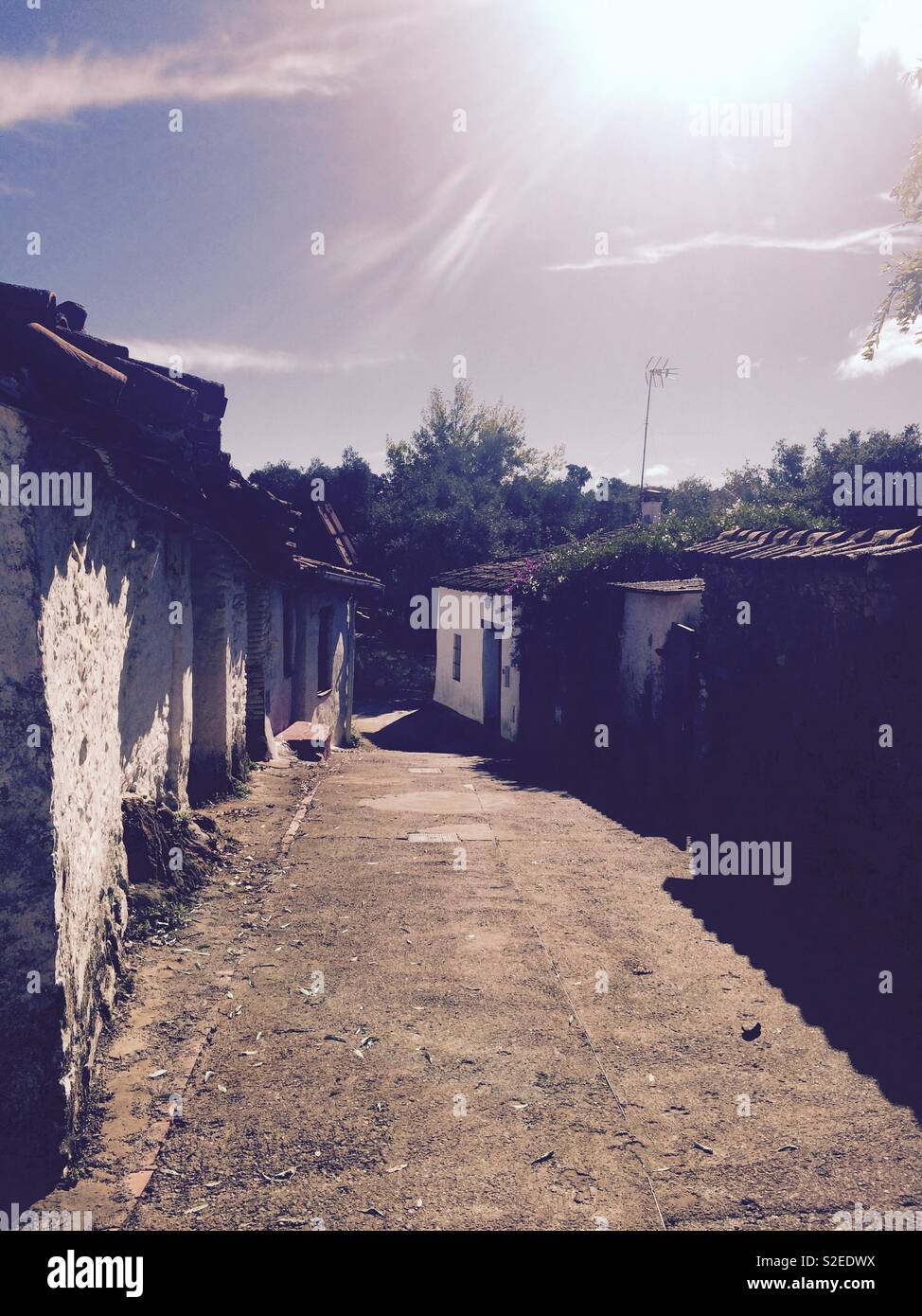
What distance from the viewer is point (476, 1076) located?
436 cm

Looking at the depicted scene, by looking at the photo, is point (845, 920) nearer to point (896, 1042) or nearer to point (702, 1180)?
point (896, 1042)

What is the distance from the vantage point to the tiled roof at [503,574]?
1855 centimetres

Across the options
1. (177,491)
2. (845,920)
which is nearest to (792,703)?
(845,920)

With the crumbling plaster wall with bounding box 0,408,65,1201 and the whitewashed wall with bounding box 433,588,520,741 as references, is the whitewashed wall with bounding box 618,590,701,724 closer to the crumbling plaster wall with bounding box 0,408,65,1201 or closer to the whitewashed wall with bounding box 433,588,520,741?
the whitewashed wall with bounding box 433,588,520,741

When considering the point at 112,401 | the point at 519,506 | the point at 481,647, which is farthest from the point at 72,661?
the point at 519,506

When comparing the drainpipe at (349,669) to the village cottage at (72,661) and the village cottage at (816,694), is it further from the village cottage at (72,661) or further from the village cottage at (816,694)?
the village cottage at (72,661)

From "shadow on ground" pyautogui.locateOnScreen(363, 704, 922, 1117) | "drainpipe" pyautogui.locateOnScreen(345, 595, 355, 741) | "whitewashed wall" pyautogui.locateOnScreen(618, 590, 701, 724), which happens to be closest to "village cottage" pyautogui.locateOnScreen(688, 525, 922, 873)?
"shadow on ground" pyautogui.locateOnScreen(363, 704, 922, 1117)

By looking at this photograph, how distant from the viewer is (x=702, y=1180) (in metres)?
3.62

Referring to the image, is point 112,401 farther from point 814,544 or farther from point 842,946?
point 814,544

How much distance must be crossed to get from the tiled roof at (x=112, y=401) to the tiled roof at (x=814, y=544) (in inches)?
183

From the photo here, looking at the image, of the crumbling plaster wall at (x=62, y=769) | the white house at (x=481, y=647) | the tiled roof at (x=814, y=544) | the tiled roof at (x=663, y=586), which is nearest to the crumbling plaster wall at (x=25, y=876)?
the crumbling plaster wall at (x=62, y=769)
